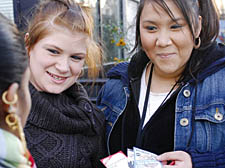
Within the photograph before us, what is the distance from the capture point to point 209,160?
1597 millimetres

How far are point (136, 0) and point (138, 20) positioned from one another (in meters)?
5.44

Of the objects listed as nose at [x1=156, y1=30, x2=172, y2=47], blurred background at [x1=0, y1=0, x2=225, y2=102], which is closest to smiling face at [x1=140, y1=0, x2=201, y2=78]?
nose at [x1=156, y1=30, x2=172, y2=47]

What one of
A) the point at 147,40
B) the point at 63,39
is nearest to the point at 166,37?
the point at 147,40

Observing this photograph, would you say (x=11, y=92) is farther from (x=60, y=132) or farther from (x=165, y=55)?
Result: (x=165, y=55)

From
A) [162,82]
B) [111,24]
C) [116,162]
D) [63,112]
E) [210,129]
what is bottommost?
[116,162]

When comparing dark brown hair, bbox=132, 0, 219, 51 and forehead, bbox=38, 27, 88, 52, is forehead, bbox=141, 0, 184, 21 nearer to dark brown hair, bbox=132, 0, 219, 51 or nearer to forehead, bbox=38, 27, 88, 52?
dark brown hair, bbox=132, 0, 219, 51

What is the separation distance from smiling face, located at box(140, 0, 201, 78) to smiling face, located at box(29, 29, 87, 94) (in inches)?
15.4

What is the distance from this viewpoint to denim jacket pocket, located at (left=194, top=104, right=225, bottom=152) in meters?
1.65

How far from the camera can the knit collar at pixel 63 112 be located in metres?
1.57

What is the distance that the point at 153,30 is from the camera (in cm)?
175

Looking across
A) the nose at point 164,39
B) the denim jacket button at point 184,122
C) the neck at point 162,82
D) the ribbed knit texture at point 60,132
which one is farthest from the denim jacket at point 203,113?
the ribbed knit texture at point 60,132

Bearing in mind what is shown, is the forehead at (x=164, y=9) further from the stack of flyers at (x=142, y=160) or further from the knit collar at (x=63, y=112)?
the stack of flyers at (x=142, y=160)

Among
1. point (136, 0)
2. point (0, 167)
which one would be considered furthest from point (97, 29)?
point (0, 167)

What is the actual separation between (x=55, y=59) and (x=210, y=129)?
0.93 metres
